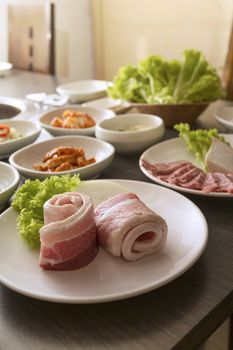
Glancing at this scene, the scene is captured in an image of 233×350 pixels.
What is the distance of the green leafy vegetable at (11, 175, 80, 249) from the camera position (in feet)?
2.57

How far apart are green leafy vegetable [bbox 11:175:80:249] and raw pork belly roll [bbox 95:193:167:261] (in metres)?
0.13

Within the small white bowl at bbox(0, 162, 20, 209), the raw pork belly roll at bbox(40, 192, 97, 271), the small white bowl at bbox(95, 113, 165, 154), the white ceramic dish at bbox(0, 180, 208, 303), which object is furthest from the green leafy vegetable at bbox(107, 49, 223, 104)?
the raw pork belly roll at bbox(40, 192, 97, 271)

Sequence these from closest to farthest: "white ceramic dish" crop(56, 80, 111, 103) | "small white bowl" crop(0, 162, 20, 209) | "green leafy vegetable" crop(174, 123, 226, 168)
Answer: "small white bowl" crop(0, 162, 20, 209) < "green leafy vegetable" crop(174, 123, 226, 168) < "white ceramic dish" crop(56, 80, 111, 103)

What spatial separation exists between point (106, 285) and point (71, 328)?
0.30 ft

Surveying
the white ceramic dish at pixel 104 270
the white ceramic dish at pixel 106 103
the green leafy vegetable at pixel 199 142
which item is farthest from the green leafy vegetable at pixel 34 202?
the white ceramic dish at pixel 106 103

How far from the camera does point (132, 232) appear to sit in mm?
731

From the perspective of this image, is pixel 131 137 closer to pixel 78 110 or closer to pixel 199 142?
pixel 199 142

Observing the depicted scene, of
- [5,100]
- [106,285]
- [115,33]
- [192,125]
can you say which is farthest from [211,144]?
[115,33]

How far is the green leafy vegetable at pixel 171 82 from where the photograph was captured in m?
1.57

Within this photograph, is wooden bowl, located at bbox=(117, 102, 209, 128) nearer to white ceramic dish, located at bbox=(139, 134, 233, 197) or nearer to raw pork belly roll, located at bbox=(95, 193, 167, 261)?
white ceramic dish, located at bbox=(139, 134, 233, 197)

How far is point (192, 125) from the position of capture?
5.16 feet

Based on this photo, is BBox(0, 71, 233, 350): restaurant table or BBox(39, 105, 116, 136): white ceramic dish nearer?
BBox(0, 71, 233, 350): restaurant table

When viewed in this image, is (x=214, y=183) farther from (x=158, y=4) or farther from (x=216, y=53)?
(x=158, y=4)

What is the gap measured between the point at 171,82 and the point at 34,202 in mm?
966
